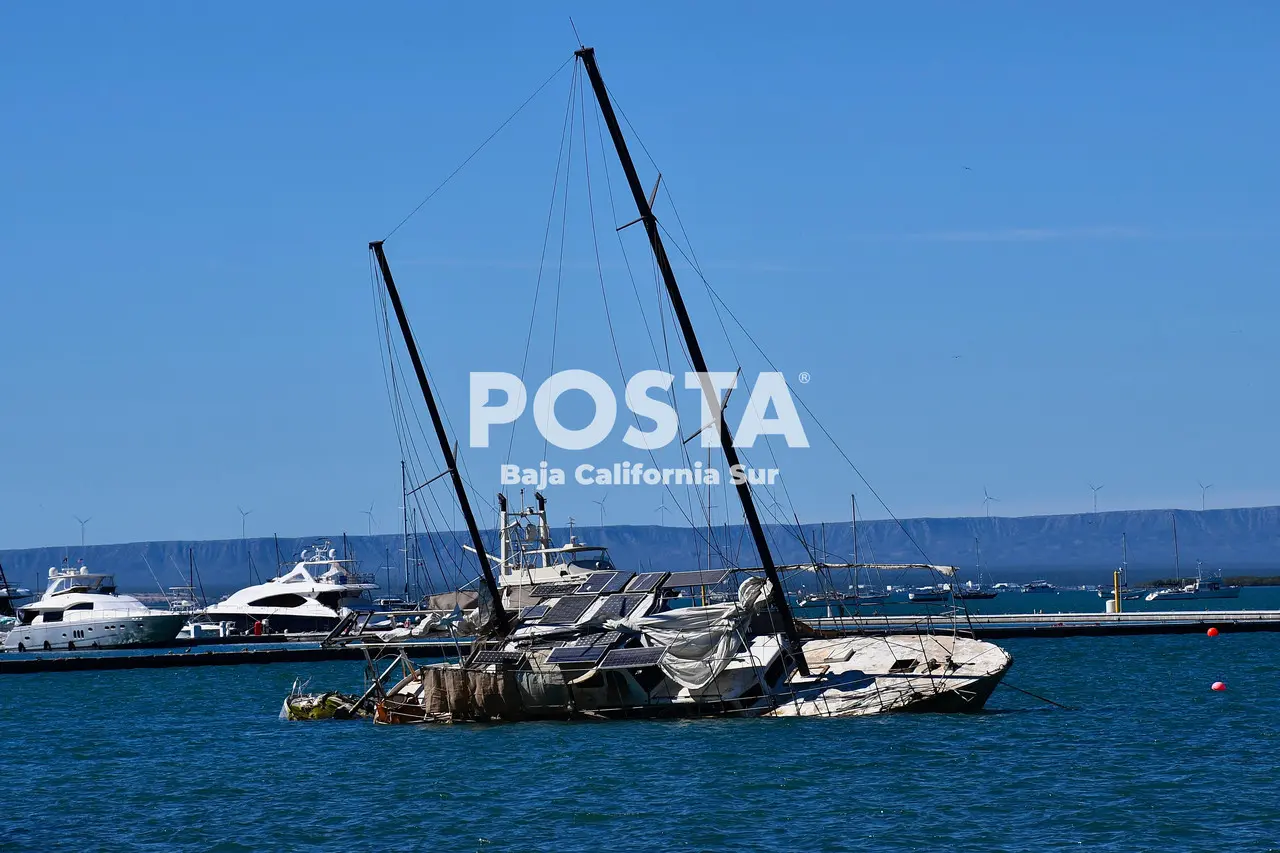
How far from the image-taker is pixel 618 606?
5288 centimetres

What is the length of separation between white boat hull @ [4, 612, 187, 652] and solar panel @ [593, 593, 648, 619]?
263ft

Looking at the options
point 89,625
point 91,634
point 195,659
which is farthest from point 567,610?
point 89,625

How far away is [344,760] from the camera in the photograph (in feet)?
155

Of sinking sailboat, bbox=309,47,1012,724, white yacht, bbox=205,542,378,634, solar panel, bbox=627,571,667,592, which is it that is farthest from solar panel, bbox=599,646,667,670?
white yacht, bbox=205,542,378,634

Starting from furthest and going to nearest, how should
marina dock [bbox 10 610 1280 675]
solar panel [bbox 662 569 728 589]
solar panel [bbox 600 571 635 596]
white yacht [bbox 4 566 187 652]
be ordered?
white yacht [bbox 4 566 187 652]
marina dock [bbox 10 610 1280 675]
solar panel [bbox 600 571 635 596]
solar panel [bbox 662 569 728 589]

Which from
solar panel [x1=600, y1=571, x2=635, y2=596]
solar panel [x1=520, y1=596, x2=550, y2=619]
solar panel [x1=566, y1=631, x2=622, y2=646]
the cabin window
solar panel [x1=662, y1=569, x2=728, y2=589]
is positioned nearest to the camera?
solar panel [x1=566, y1=631, x2=622, y2=646]

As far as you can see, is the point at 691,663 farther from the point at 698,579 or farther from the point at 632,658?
the point at 698,579

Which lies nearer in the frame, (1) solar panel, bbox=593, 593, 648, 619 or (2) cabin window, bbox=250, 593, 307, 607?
(1) solar panel, bbox=593, 593, 648, 619

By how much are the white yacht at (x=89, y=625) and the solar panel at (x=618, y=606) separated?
8017cm

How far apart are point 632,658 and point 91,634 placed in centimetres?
8550

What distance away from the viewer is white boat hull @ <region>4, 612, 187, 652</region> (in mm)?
123688

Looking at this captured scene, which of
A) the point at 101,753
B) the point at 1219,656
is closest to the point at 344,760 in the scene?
the point at 101,753

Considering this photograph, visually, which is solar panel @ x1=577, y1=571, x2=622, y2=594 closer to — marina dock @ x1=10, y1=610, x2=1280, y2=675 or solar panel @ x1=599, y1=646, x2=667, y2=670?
solar panel @ x1=599, y1=646, x2=667, y2=670

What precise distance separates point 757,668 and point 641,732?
12.9 feet
